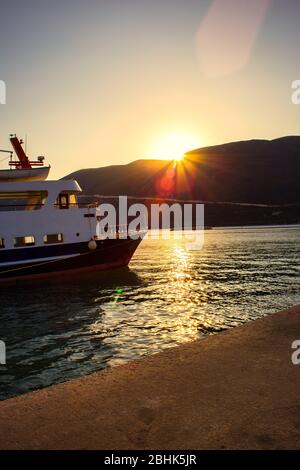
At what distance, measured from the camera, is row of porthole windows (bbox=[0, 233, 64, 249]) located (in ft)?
87.7

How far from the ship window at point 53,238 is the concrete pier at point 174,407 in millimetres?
22159

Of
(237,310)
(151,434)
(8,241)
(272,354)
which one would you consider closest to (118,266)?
(8,241)

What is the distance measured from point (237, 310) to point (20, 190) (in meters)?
18.0

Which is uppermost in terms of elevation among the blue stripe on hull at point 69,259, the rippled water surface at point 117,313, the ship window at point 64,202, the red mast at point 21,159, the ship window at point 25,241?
the red mast at point 21,159

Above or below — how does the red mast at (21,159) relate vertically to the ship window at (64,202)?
above

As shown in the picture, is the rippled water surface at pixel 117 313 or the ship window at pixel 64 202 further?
the ship window at pixel 64 202

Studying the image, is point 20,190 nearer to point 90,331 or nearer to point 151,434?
point 90,331

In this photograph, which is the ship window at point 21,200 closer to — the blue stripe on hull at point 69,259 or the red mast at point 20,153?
the blue stripe on hull at point 69,259

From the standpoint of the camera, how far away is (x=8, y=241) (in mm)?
26484

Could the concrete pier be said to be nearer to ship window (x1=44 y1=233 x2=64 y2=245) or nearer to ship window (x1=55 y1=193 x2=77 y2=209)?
ship window (x1=44 y1=233 x2=64 y2=245)

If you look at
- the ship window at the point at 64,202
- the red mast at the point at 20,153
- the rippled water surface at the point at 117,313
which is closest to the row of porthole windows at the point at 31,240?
the ship window at the point at 64,202

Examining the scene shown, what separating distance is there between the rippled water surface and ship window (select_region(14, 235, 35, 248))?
3.10m

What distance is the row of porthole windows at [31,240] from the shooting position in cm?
2672

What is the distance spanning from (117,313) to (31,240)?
12915 mm
